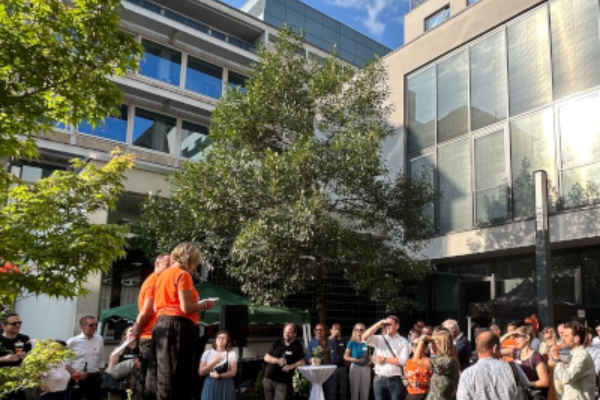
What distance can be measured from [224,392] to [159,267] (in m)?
3.98

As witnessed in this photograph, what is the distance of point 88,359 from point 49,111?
4.93 metres

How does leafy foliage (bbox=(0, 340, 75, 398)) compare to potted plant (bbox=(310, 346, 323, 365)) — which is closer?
leafy foliage (bbox=(0, 340, 75, 398))

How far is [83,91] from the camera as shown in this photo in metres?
5.49

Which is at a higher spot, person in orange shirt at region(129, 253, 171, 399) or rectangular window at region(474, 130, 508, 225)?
rectangular window at region(474, 130, 508, 225)

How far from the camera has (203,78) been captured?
28266mm

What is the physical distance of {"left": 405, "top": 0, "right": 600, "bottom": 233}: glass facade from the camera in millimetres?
14016

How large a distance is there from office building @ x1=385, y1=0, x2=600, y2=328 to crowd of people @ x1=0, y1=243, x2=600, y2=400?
4.61 m

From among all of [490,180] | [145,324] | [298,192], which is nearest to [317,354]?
[298,192]

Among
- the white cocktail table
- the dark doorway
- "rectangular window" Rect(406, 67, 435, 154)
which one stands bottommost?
the white cocktail table

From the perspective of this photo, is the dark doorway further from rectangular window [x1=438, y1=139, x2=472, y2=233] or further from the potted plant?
the potted plant

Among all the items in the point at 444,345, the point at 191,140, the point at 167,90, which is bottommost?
the point at 444,345

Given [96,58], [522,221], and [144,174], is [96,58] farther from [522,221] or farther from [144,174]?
[522,221]

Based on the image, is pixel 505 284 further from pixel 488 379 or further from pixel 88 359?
pixel 488 379

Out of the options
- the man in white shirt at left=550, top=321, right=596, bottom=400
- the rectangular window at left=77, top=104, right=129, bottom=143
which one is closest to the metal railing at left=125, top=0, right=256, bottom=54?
the rectangular window at left=77, top=104, right=129, bottom=143
